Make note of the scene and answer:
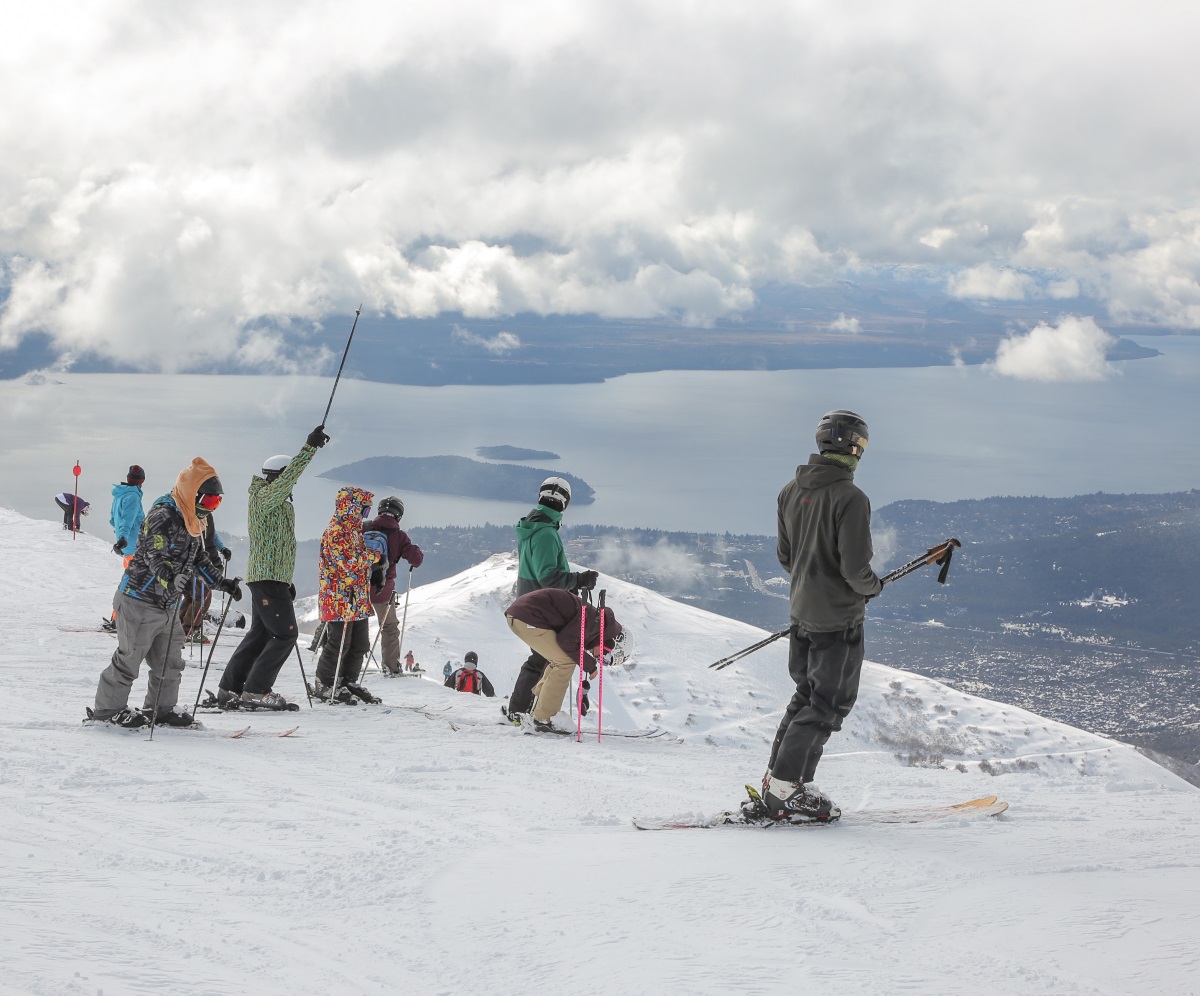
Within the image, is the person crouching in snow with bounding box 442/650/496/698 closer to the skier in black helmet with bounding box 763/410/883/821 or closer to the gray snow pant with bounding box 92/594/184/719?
the gray snow pant with bounding box 92/594/184/719

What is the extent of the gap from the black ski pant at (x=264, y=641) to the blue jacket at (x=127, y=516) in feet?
11.7

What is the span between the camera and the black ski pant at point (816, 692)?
478 centimetres

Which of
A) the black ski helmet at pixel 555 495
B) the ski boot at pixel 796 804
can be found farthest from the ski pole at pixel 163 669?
the ski boot at pixel 796 804

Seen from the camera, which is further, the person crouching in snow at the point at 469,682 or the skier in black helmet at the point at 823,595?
the person crouching in snow at the point at 469,682

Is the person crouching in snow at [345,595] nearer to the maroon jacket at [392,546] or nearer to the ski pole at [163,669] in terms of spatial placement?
the maroon jacket at [392,546]

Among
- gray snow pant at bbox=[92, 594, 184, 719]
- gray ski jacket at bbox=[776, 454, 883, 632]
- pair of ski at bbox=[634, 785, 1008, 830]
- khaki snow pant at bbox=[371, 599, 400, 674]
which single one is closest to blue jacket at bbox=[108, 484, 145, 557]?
khaki snow pant at bbox=[371, 599, 400, 674]

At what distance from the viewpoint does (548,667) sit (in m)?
7.69

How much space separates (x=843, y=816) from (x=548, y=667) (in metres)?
2.92

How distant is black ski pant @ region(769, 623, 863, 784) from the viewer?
188 inches

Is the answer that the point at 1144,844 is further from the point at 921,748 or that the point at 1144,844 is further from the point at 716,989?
→ the point at 921,748

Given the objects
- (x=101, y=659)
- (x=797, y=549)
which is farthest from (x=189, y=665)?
(x=797, y=549)

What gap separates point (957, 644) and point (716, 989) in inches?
6999

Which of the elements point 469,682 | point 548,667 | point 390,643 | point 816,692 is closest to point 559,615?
point 548,667

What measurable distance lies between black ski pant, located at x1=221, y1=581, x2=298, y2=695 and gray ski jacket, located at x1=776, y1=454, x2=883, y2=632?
4.43m
